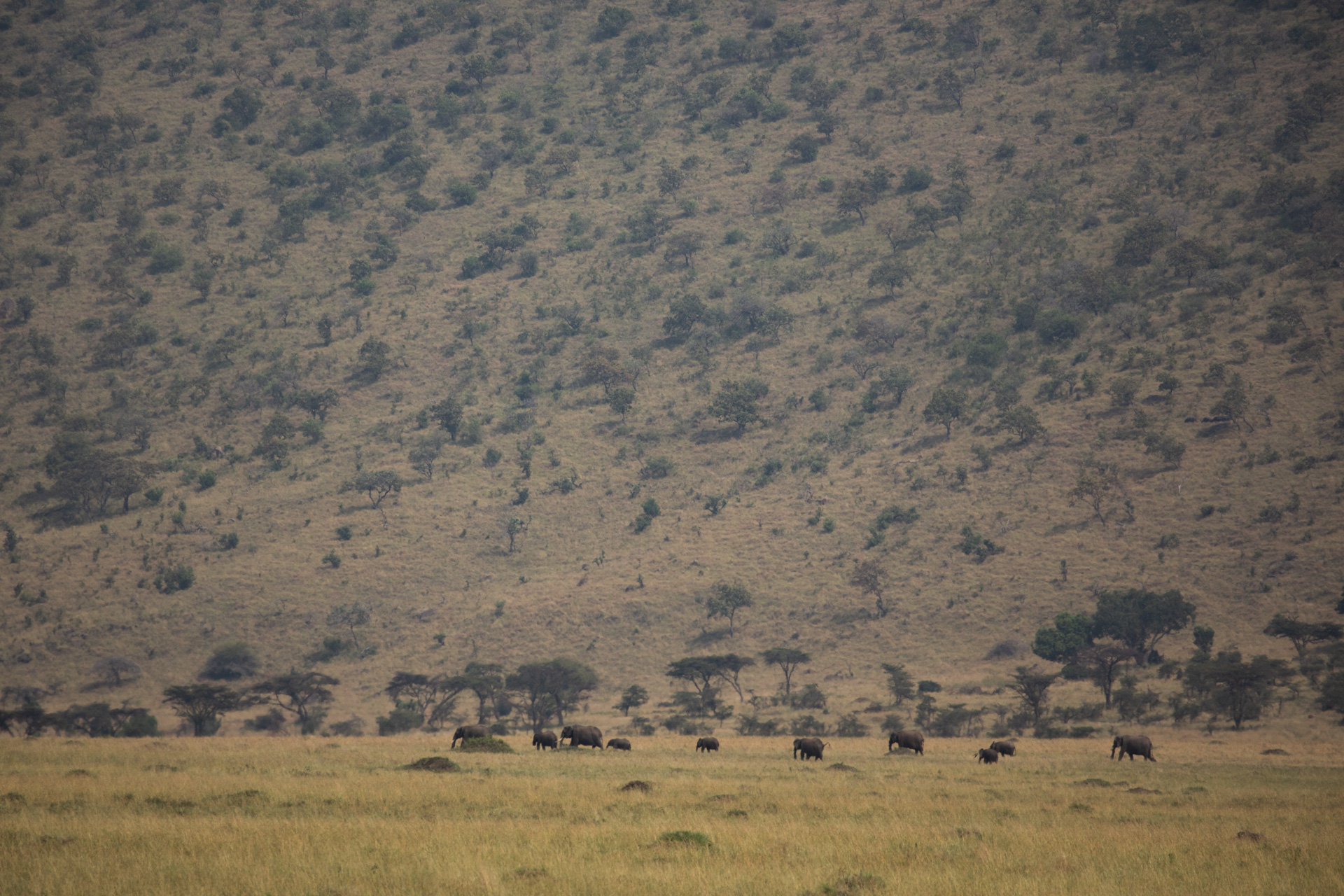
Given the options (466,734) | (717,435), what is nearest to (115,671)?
(466,734)

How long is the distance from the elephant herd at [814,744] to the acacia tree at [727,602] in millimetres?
46208

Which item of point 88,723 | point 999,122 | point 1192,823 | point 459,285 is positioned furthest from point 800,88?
point 1192,823

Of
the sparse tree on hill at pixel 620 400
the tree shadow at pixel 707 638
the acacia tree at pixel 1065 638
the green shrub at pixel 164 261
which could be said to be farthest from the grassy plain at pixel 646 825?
the green shrub at pixel 164 261

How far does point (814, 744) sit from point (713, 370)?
319 ft

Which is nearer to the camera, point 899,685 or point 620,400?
point 899,685

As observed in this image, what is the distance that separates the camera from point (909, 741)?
40.2m

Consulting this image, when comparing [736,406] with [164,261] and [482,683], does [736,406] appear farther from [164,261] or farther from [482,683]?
[164,261]

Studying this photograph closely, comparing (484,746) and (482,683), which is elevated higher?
(484,746)

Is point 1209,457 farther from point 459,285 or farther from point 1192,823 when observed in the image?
point 459,285

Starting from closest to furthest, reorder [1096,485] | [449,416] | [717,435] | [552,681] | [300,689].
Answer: [300,689], [552,681], [1096,485], [717,435], [449,416]

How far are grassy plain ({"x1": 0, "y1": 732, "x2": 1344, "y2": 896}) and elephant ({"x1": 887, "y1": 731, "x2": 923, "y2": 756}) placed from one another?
15.0 ft

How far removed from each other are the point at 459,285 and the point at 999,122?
91.0m

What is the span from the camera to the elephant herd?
3662 centimetres

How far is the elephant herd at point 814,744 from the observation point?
3662cm
